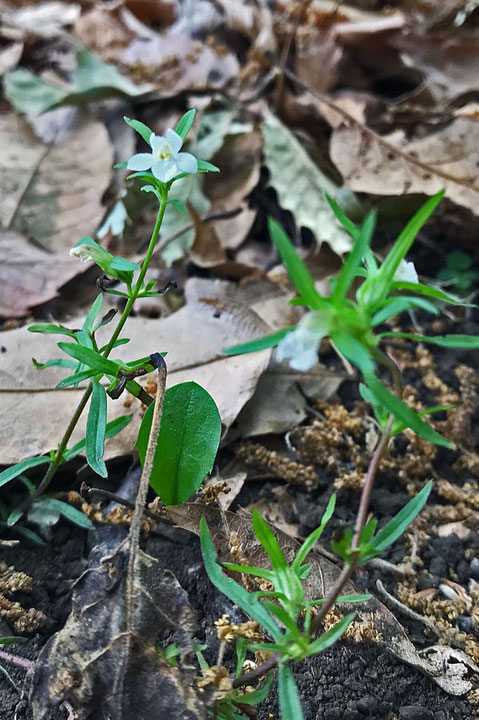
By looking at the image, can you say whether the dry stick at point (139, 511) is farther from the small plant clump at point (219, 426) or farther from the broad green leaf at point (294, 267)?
the broad green leaf at point (294, 267)

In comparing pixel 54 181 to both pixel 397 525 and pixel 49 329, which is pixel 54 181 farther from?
pixel 397 525

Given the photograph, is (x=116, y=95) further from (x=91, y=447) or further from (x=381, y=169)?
(x=91, y=447)

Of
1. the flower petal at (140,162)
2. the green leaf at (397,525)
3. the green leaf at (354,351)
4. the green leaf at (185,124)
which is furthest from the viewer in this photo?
the green leaf at (185,124)

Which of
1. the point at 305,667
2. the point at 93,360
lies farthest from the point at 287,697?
the point at 93,360

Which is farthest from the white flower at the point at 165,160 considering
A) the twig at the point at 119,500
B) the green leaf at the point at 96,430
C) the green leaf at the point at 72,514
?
the green leaf at the point at 72,514

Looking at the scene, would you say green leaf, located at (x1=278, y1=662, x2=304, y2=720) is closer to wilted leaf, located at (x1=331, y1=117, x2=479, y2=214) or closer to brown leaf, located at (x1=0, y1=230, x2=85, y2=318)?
brown leaf, located at (x1=0, y1=230, x2=85, y2=318)

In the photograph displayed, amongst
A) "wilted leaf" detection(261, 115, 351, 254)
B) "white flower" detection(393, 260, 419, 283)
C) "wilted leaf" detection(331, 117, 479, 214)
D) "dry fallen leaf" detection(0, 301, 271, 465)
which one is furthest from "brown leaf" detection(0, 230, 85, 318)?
"white flower" detection(393, 260, 419, 283)

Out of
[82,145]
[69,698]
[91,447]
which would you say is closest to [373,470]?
[91,447]
